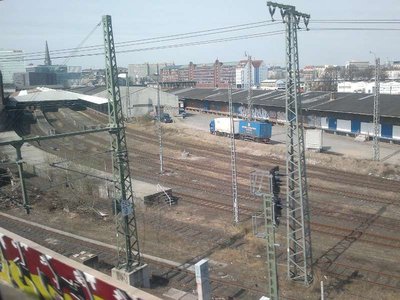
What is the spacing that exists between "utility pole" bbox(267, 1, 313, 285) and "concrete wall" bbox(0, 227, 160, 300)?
7.35 meters

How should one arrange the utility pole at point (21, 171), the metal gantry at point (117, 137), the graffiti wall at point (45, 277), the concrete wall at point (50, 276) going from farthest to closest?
the metal gantry at point (117, 137) → the utility pole at point (21, 171) → the graffiti wall at point (45, 277) → the concrete wall at point (50, 276)

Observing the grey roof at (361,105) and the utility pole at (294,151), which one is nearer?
the utility pole at (294,151)

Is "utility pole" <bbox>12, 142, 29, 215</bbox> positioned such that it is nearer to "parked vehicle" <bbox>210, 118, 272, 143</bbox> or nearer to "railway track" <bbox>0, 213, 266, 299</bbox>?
"railway track" <bbox>0, 213, 266, 299</bbox>

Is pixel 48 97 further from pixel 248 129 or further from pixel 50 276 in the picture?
pixel 50 276

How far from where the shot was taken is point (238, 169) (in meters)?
27.2

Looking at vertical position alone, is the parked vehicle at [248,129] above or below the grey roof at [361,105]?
below

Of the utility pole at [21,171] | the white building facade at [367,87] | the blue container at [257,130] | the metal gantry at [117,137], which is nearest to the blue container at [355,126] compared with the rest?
the blue container at [257,130]

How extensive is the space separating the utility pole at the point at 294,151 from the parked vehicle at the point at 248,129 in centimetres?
2126

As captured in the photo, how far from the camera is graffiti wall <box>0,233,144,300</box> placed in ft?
20.4

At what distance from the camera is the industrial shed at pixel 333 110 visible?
1294 inches

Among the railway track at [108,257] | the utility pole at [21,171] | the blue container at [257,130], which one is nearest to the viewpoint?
the utility pole at [21,171]

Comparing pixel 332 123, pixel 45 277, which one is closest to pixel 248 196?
pixel 45 277

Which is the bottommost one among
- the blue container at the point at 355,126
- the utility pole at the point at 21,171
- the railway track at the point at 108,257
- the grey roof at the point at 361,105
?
the railway track at the point at 108,257

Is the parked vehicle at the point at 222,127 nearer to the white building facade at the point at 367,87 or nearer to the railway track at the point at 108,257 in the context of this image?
the railway track at the point at 108,257
